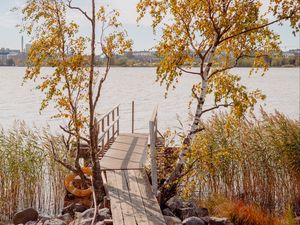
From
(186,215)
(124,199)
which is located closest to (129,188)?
(124,199)

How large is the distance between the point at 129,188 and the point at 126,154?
3301mm

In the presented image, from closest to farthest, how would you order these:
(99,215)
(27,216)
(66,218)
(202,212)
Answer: (99,215), (66,218), (202,212), (27,216)

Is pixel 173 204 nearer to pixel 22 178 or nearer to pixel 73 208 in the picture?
pixel 73 208

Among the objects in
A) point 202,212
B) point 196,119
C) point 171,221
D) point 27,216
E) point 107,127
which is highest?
point 196,119

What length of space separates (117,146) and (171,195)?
453 centimetres

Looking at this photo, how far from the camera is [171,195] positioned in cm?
1126

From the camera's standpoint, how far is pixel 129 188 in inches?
426

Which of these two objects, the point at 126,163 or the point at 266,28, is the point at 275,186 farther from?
the point at 266,28

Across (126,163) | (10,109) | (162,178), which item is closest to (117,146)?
(126,163)

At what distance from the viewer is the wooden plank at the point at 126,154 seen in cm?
1256

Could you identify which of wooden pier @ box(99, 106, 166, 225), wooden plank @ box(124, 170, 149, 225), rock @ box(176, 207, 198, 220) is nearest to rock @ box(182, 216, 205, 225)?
wooden pier @ box(99, 106, 166, 225)

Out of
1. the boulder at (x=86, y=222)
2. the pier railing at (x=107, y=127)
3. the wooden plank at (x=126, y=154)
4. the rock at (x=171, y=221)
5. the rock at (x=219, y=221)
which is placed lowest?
the rock at (x=219, y=221)

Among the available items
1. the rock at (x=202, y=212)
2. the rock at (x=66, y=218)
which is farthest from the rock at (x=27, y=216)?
the rock at (x=202, y=212)

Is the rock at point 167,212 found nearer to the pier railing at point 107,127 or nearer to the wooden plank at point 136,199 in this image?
the wooden plank at point 136,199
